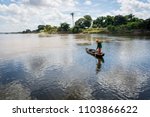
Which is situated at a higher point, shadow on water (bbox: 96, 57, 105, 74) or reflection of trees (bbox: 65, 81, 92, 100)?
reflection of trees (bbox: 65, 81, 92, 100)

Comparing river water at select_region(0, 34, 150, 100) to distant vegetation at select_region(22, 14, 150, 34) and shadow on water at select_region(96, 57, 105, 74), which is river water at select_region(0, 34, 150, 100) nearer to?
shadow on water at select_region(96, 57, 105, 74)

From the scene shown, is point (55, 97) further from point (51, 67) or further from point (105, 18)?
point (105, 18)

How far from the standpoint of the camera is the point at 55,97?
19.5 meters

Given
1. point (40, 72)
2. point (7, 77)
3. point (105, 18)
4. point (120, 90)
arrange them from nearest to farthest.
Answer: point (120, 90), point (7, 77), point (40, 72), point (105, 18)

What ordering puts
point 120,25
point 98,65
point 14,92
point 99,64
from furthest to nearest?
point 120,25 → point 99,64 → point 98,65 → point 14,92

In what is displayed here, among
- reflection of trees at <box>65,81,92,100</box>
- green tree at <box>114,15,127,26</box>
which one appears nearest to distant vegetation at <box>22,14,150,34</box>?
green tree at <box>114,15,127,26</box>

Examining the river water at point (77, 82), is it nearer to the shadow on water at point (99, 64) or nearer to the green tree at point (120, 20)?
the shadow on water at point (99, 64)

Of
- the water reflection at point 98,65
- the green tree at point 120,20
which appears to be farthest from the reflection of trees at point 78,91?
the green tree at point 120,20

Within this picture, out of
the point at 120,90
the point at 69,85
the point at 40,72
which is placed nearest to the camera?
the point at 120,90

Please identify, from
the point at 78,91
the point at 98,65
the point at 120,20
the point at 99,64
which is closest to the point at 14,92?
the point at 78,91

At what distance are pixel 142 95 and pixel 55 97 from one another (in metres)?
7.53

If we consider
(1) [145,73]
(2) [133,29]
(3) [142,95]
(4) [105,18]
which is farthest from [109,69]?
(4) [105,18]

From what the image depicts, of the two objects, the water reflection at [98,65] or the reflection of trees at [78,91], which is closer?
the reflection of trees at [78,91]

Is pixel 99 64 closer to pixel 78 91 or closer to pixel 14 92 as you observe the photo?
pixel 78 91
